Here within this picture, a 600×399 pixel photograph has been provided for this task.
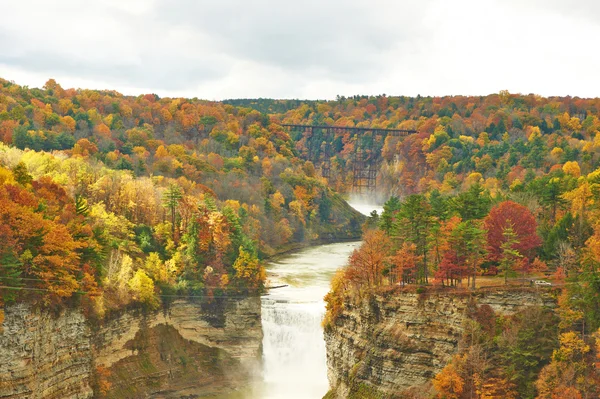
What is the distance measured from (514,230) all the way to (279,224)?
253ft

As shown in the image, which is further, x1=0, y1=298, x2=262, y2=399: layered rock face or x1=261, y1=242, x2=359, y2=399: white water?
x1=261, y1=242, x2=359, y2=399: white water

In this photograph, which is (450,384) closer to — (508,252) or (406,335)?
(406,335)

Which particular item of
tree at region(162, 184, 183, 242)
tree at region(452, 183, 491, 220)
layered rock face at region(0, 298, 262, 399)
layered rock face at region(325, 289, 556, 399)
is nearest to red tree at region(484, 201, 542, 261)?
tree at region(452, 183, 491, 220)

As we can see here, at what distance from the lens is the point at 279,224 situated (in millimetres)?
143750

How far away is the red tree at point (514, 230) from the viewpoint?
6850 centimetres

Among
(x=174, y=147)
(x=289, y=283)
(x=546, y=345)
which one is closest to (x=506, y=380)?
(x=546, y=345)

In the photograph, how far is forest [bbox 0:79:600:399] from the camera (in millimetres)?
57781

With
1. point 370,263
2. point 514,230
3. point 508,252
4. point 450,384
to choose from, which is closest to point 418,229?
point 370,263

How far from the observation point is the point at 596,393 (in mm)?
52719

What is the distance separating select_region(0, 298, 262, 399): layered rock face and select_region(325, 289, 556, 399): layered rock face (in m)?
16.8

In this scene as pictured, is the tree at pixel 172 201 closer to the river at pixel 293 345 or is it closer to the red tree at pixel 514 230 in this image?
the river at pixel 293 345

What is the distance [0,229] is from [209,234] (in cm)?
3312

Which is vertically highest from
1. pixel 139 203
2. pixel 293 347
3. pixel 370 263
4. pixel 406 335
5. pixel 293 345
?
pixel 139 203

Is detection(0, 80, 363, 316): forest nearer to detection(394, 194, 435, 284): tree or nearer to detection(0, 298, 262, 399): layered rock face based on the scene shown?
detection(0, 298, 262, 399): layered rock face
